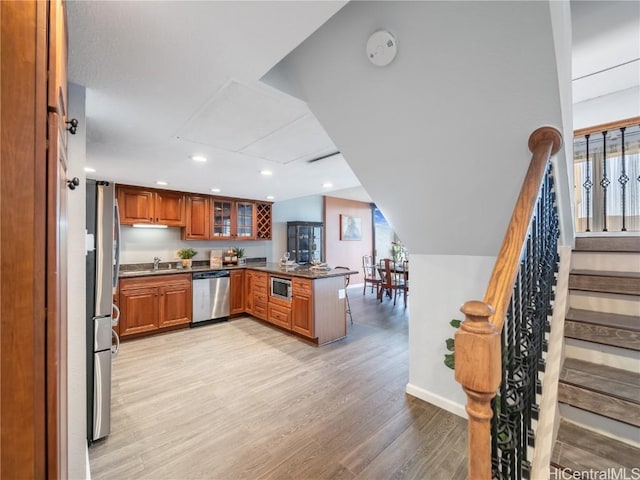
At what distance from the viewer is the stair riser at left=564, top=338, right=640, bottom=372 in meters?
1.48

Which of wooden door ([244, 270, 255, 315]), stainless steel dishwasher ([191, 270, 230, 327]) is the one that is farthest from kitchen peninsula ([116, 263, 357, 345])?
wooden door ([244, 270, 255, 315])

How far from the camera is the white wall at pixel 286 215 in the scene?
6652 mm

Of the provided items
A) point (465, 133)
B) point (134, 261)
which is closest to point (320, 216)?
point (134, 261)

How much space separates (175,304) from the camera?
4387mm

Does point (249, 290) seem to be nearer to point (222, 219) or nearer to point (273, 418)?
point (222, 219)

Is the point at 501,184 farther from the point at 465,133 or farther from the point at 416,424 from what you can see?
the point at 416,424

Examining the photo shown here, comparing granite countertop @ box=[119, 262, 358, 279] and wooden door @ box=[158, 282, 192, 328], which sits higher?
granite countertop @ box=[119, 262, 358, 279]

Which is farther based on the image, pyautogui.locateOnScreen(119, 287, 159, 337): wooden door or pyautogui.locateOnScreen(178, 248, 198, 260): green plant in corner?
pyautogui.locateOnScreen(178, 248, 198, 260): green plant in corner

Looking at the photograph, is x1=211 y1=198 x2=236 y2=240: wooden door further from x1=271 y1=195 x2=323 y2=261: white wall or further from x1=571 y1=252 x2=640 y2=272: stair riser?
x1=571 y1=252 x2=640 y2=272: stair riser

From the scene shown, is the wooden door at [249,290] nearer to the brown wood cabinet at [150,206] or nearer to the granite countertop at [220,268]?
the granite countertop at [220,268]

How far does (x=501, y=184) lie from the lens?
Result: 5.72ft

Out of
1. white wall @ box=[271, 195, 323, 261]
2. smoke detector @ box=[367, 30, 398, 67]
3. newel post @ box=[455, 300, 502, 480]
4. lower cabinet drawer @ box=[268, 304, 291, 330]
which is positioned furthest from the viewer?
white wall @ box=[271, 195, 323, 261]

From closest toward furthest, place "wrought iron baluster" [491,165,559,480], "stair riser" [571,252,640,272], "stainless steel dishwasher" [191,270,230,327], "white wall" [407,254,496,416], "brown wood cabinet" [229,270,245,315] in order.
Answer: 1. "wrought iron baluster" [491,165,559,480]
2. "stair riser" [571,252,640,272]
3. "white wall" [407,254,496,416]
4. "stainless steel dishwasher" [191,270,230,327]
5. "brown wood cabinet" [229,270,245,315]

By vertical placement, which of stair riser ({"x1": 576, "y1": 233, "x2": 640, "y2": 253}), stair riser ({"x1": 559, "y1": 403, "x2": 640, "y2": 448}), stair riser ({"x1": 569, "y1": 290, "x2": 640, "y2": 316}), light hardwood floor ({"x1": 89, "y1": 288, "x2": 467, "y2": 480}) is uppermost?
stair riser ({"x1": 576, "y1": 233, "x2": 640, "y2": 253})
